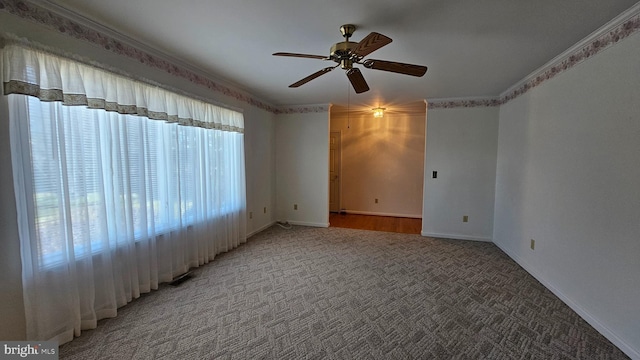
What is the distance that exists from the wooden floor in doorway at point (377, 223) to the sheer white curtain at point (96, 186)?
9.60 ft

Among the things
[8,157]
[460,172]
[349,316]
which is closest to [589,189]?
[460,172]

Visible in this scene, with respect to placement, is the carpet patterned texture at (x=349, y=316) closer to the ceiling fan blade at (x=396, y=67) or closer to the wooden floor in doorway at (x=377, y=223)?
the wooden floor in doorway at (x=377, y=223)

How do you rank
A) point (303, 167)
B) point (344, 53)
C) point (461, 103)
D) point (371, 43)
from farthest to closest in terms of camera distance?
point (303, 167)
point (461, 103)
point (344, 53)
point (371, 43)

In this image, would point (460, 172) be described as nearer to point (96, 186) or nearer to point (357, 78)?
point (357, 78)

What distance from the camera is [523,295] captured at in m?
2.45

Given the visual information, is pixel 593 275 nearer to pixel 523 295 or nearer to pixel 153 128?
pixel 523 295

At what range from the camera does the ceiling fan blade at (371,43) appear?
153 cm

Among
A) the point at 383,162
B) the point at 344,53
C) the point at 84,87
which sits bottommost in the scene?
the point at 383,162

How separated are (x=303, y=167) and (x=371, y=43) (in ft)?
11.1

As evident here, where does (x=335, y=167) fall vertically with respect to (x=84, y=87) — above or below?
below

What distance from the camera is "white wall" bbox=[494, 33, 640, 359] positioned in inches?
68.5

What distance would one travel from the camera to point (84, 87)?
183 centimetres

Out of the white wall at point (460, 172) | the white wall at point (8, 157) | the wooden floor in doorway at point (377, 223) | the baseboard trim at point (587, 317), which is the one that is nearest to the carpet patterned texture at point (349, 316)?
the baseboard trim at point (587, 317)

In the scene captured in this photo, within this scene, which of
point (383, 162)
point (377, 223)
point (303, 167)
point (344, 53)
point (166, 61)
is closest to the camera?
point (344, 53)
